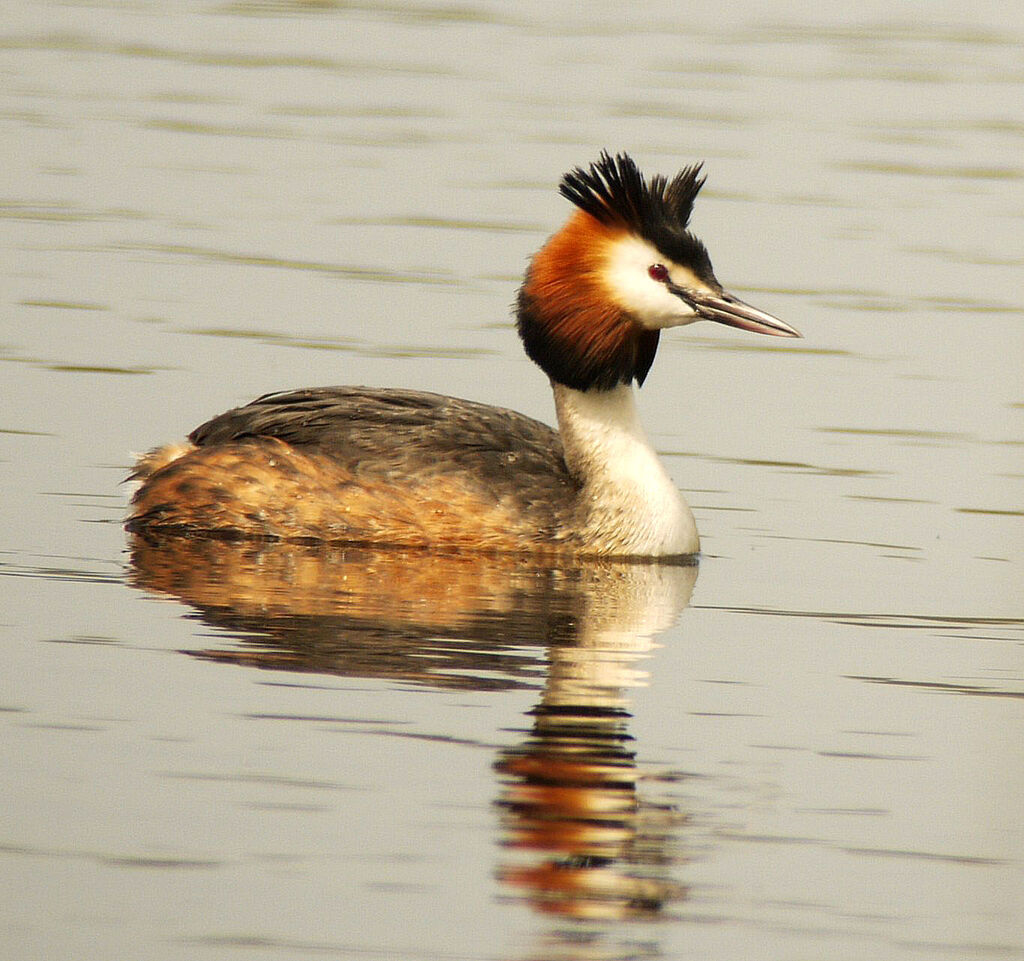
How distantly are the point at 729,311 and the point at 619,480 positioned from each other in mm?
892

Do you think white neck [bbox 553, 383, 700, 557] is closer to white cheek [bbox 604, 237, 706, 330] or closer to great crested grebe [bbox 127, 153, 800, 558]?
great crested grebe [bbox 127, 153, 800, 558]

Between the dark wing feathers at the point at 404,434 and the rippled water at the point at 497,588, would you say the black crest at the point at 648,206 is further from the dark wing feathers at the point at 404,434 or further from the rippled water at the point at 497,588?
the rippled water at the point at 497,588

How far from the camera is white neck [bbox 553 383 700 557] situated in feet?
36.2

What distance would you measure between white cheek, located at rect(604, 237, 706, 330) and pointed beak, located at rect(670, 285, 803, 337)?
0.03 metres

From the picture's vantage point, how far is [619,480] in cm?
1111

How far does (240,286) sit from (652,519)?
5863 millimetres

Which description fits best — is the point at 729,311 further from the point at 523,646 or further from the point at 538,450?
the point at 523,646

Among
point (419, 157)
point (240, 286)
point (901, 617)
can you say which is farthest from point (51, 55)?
point (901, 617)

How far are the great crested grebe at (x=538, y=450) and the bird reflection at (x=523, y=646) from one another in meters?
0.15

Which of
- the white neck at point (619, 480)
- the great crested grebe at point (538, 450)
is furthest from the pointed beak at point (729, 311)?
the white neck at point (619, 480)

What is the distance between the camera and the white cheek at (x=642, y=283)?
435 inches

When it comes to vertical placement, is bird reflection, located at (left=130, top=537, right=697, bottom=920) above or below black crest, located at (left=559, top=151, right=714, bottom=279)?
below

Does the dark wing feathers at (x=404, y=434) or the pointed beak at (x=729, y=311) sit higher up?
the pointed beak at (x=729, y=311)

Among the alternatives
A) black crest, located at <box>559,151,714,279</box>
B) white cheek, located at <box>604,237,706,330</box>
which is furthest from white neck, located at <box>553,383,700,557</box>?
black crest, located at <box>559,151,714,279</box>
